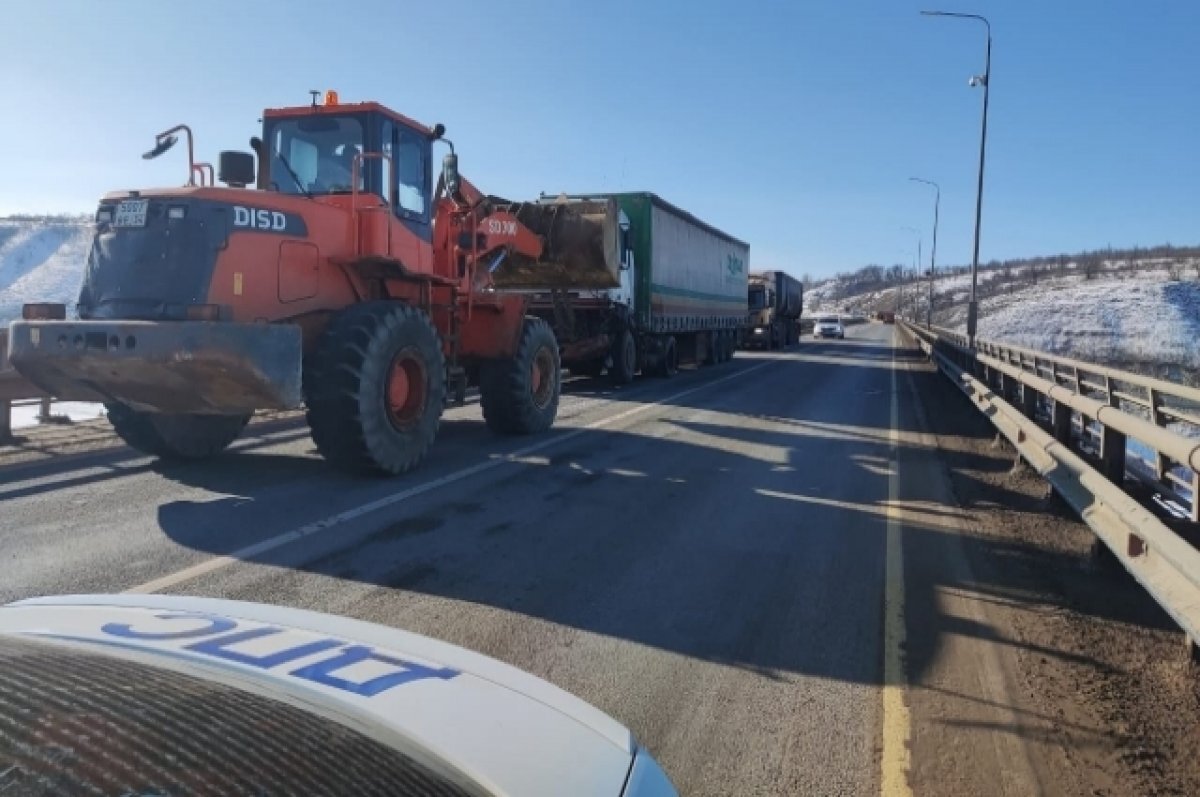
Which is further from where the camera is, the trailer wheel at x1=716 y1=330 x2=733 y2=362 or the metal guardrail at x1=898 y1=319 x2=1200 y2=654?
the trailer wheel at x1=716 y1=330 x2=733 y2=362

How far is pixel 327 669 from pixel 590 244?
16064mm

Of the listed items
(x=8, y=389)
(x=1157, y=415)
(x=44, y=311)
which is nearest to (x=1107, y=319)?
(x=1157, y=415)

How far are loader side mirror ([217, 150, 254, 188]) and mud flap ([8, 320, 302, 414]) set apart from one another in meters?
2.08

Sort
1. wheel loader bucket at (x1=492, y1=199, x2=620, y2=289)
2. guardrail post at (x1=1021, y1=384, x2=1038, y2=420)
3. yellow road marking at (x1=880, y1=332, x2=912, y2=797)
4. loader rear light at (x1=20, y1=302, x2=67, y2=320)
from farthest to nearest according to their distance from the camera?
wheel loader bucket at (x1=492, y1=199, x2=620, y2=289), guardrail post at (x1=1021, y1=384, x2=1038, y2=420), loader rear light at (x1=20, y1=302, x2=67, y2=320), yellow road marking at (x1=880, y1=332, x2=912, y2=797)

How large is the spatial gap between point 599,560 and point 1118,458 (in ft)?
13.6

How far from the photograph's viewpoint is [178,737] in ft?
5.08

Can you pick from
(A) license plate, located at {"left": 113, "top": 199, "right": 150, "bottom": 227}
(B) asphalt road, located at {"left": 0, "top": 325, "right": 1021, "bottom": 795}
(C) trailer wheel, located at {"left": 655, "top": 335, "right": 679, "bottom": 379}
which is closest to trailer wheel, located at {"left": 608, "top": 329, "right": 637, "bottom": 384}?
(C) trailer wheel, located at {"left": 655, "top": 335, "right": 679, "bottom": 379}

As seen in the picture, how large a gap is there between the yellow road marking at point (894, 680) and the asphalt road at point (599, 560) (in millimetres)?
34

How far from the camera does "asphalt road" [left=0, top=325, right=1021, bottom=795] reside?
153 inches

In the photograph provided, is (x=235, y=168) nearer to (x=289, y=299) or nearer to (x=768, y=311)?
(x=289, y=299)

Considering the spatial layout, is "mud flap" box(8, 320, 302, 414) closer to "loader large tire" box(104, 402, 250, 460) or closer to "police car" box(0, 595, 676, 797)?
"loader large tire" box(104, 402, 250, 460)

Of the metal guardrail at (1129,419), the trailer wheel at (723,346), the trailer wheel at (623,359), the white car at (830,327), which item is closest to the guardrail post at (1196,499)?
the metal guardrail at (1129,419)

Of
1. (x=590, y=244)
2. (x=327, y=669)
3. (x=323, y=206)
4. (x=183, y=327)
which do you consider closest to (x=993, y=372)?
(x=590, y=244)

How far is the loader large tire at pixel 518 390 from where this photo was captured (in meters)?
11.5
